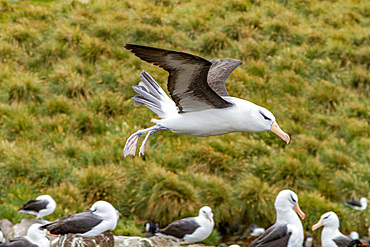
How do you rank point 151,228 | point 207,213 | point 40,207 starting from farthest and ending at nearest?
point 151,228 → point 207,213 → point 40,207

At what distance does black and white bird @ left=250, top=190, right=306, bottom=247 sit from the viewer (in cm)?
467

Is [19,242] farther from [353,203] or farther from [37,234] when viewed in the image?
[353,203]

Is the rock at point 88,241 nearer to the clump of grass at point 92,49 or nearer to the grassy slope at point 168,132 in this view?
the grassy slope at point 168,132

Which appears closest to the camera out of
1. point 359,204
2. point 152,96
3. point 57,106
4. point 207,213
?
point 152,96

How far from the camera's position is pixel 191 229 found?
17.8 ft

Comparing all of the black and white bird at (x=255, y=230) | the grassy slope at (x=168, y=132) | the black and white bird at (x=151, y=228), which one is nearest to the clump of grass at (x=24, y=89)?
the grassy slope at (x=168, y=132)

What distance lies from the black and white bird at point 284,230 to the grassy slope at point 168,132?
4.56ft

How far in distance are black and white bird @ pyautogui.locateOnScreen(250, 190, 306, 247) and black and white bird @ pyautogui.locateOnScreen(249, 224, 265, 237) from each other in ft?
3.56

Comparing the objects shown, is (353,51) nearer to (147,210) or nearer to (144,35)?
(144,35)

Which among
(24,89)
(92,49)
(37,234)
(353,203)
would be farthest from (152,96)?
(92,49)

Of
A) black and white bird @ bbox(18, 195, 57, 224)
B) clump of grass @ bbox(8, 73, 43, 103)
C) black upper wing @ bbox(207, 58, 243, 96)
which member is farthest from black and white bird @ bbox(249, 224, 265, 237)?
clump of grass @ bbox(8, 73, 43, 103)

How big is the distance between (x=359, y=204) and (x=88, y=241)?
402 centimetres

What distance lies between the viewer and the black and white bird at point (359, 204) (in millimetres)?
6520

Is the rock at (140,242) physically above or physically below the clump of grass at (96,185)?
above
